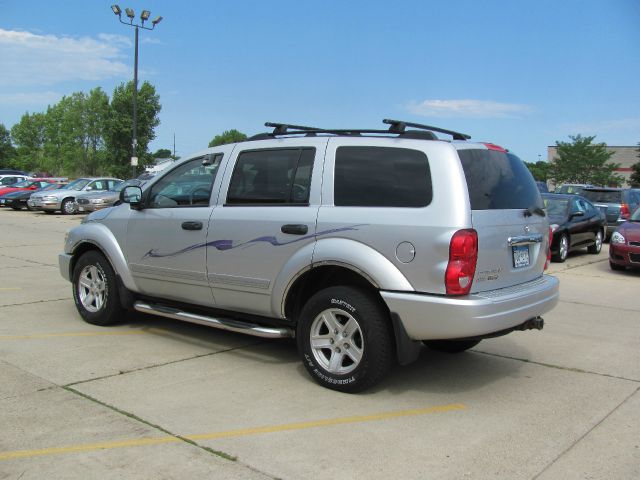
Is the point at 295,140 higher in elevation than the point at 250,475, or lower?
higher

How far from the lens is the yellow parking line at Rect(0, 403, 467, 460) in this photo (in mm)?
3543

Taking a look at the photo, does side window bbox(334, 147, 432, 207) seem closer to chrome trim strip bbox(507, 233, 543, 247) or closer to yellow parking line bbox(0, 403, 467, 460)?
chrome trim strip bbox(507, 233, 543, 247)

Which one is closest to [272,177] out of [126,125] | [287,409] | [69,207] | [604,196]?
[287,409]

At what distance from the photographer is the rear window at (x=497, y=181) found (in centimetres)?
448

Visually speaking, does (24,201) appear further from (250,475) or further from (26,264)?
(250,475)

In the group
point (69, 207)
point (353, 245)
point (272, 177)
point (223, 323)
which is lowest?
point (223, 323)

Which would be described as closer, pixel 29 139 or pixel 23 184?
pixel 23 184

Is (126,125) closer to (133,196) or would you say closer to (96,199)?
(96,199)

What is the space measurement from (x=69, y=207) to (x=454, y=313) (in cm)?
2476

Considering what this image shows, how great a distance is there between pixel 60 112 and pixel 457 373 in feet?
265

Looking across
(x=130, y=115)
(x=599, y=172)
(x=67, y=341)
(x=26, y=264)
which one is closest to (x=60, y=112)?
(x=130, y=115)

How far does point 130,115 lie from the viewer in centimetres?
5044

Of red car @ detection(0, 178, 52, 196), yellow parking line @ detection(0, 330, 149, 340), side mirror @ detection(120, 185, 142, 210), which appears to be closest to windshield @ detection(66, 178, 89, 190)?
red car @ detection(0, 178, 52, 196)

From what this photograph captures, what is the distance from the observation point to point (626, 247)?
11547mm
